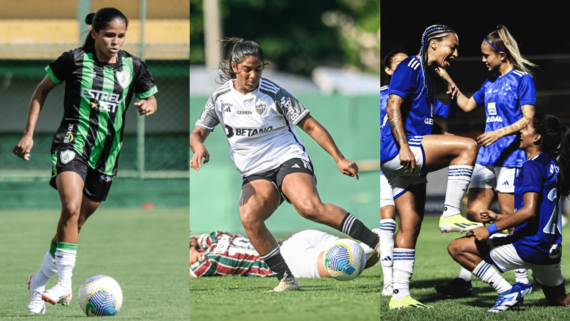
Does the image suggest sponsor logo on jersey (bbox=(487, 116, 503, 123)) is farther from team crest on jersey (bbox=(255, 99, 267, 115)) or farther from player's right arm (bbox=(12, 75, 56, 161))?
player's right arm (bbox=(12, 75, 56, 161))

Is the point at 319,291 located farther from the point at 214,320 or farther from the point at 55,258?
the point at 55,258

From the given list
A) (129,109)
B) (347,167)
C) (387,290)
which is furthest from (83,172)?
(129,109)

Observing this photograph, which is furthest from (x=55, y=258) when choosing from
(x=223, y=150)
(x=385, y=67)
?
(x=223, y=150)

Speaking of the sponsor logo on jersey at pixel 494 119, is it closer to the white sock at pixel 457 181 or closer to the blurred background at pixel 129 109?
the white sock at pixel 457 181

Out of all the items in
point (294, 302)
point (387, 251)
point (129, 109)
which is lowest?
point (294, 302)

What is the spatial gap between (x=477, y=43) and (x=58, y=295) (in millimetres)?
5634

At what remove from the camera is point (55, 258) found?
179 inches

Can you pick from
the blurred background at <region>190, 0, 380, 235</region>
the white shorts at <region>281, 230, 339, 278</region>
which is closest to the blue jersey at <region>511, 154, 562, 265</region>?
the blurred background at <region>190, 0, 380, 235</region>

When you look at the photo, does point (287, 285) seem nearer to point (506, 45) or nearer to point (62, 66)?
point (62, 66)

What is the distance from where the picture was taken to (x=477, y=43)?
325 inches

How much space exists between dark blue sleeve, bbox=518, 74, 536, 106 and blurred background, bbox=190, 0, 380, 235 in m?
1.26

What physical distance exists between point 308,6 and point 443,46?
61.3ft

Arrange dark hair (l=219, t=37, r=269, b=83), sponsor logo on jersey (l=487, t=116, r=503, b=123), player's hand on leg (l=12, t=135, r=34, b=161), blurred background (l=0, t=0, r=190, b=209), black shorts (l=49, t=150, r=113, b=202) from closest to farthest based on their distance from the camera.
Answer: dark hair (l=219, t=37, r=269, b=83), player's hand on leg (l=12, t=135, r=34, b=161), black shorts (l=49, t=150, r=113, b=202), sponsor logo on jersey (l=487, t=116, r=503, b=123), blurred background (l=0, t=0, r=190, b=209)

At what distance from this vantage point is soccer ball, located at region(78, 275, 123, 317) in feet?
14.4
